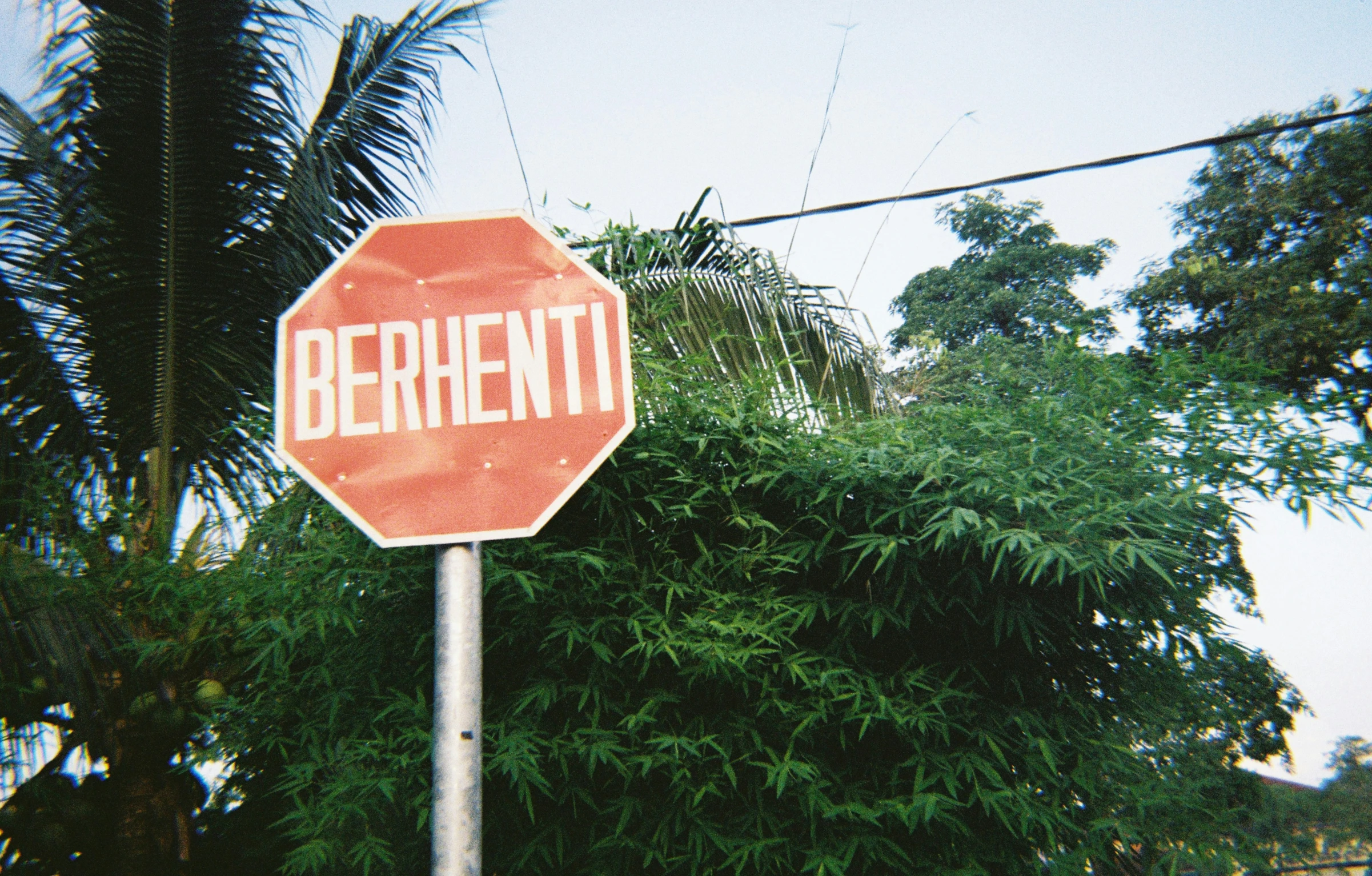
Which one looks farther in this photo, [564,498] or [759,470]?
[759,470]

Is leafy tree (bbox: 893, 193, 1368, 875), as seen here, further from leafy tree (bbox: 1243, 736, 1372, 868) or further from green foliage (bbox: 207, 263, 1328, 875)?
leafy tree (bbox: 1243, 736, 1372, 868)

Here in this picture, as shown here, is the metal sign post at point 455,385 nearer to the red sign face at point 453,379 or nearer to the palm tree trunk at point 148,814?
the red sign face at point 453,379

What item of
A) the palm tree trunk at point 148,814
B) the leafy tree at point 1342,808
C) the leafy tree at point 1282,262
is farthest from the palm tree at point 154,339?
the leafy tree at point 1342,808

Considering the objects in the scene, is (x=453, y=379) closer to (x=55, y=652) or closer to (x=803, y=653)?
(x=803, y=653)

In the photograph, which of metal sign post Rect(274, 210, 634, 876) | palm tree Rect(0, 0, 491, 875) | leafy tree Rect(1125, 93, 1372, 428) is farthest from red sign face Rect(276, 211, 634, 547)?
leafy tree Rect(1125, 93, 1372, 428)

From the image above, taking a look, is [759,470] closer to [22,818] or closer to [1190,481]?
[1190,481]

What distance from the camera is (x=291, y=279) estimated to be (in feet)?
13.1

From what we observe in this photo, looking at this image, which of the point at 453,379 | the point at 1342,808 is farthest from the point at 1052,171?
the point at 1342,808

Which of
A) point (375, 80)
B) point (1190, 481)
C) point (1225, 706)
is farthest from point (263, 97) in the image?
point (1225, 706)

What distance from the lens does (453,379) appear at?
46.6 inches

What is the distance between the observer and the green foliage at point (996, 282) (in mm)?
15094

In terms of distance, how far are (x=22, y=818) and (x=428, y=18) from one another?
3998 millimetres

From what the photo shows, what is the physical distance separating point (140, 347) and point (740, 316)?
284cm

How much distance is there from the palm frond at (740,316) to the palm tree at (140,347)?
1.57 m
